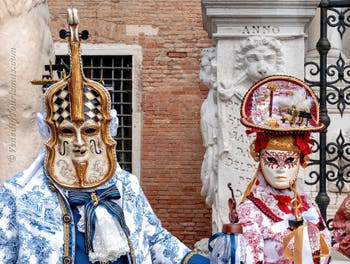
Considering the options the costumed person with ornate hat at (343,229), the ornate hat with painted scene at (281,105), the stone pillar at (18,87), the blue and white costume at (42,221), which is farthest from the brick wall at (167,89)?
the blue and white costume at (42,221)

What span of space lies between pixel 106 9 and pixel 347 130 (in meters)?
4.14

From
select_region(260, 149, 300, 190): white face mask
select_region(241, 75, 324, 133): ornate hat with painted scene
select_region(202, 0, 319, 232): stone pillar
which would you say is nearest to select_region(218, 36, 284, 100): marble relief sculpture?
select_region(202, 0, 319, 232): stone pillar

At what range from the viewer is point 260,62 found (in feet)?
35.3

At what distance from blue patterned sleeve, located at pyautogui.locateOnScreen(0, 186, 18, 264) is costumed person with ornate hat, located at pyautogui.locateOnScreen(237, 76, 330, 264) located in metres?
1.47

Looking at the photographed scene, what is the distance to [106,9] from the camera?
15.5m

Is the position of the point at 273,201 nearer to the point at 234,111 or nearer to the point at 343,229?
the point at 343,229

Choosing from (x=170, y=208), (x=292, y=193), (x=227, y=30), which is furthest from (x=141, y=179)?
(x=292, y=193)

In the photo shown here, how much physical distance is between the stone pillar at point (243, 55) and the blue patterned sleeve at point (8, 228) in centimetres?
329

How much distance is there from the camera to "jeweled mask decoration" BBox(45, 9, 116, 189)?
7.86m

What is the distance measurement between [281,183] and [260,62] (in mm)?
2308

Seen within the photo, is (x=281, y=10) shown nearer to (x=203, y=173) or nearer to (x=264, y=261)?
(x=203, y=173)

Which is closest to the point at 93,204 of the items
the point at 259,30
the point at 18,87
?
the point at 18,87

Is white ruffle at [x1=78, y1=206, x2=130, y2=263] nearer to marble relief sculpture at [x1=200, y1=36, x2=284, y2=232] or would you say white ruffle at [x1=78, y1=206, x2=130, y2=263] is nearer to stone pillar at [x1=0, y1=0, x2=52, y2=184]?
stone pillar at [x1=0, y1=0, x2=52, y2=184]

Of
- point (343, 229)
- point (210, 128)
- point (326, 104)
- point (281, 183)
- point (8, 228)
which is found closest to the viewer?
point (8, 228)
